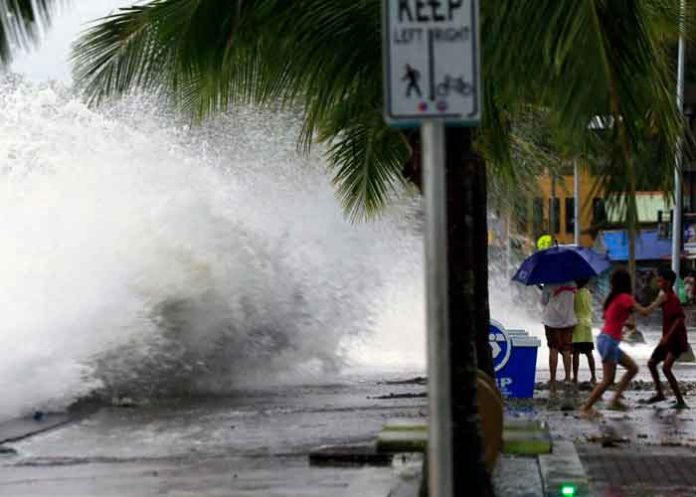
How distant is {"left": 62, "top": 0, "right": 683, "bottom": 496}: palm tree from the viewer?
23.0 ft

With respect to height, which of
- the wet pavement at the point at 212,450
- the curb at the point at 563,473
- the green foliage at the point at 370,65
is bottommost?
the wet pavement at the point at 212,450

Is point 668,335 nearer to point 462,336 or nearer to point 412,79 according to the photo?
point 462,336

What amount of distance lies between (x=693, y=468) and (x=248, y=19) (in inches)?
197

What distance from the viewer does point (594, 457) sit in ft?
38.5

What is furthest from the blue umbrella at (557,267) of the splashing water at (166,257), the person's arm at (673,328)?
the splashing water at (166,257)

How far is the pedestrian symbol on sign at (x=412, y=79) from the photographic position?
5328 mm

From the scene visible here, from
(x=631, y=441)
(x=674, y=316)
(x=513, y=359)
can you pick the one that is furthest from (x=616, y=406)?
(x=631, y=441)

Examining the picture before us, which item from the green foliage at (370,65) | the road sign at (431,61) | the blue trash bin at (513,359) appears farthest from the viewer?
the blue trash bin at (513,359)

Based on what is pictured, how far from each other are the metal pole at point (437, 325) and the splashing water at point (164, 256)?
10740 mm

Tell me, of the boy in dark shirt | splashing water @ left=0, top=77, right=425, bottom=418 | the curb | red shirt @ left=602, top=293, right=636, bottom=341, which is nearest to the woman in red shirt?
red shirt @ left=602, top=293, right=636, bottom=341

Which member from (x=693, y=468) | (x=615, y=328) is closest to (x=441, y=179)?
(x=693, y=468)

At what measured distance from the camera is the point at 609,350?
15.1 metres

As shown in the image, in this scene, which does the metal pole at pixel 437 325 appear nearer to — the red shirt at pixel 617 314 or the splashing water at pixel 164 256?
the red shirt at pixel 617 314

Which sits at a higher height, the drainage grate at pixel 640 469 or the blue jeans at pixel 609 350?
the blue jeans at pixel 609 350
